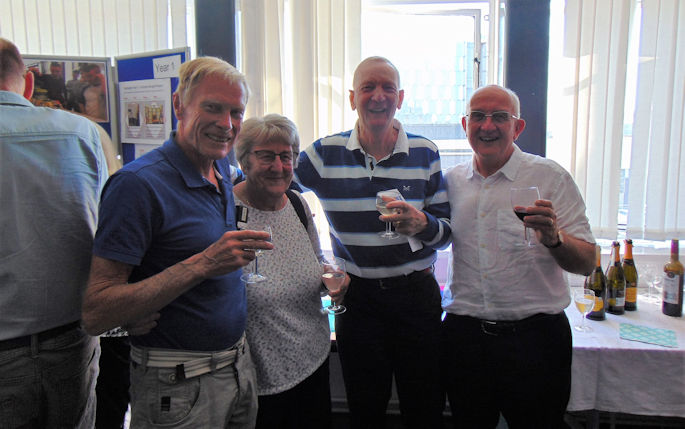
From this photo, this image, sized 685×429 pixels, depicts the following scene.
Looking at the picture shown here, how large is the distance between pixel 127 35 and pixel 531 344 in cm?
334

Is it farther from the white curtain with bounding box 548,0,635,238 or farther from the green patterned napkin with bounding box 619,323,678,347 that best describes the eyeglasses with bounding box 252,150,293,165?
the white curtain with bounding box 548,0,635,238

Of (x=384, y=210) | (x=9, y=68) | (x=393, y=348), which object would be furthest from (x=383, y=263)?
(x=9, y=68)

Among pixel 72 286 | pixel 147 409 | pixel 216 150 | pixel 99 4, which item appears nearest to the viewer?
pixel 147 409

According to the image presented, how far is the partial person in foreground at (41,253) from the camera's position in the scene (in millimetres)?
1312

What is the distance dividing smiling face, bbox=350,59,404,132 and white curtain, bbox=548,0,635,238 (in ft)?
5.57

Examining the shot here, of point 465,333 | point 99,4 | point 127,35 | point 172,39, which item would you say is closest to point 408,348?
point 465,333

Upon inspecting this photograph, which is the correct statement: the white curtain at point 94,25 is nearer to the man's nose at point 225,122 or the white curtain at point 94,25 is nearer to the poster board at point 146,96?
the poster board at point 146,96

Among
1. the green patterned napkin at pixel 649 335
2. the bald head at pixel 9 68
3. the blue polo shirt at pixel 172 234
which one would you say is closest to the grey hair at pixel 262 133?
the blue polo shirt at pixel 172 234

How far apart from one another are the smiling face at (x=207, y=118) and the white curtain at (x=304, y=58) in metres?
1.74

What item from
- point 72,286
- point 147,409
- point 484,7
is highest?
point 484,7

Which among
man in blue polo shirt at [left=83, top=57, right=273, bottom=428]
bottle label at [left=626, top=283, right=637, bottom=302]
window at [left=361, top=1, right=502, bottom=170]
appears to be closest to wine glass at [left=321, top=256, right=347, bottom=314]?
man in blue polo shirt at [left=83, top=57, right=273, bottom=428]

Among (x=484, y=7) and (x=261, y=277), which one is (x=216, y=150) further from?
(x=484, y=7)

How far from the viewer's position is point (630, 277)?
8.56 feet

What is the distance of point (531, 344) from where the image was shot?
163cm
